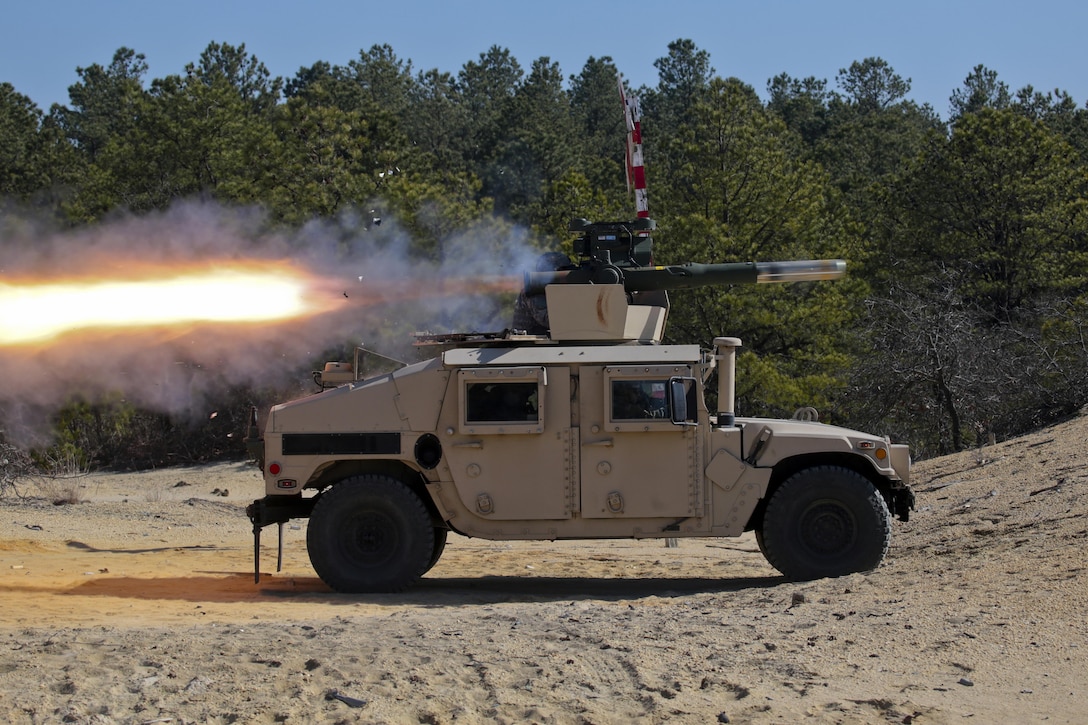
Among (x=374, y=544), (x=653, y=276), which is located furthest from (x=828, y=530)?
(x=374, y=544)

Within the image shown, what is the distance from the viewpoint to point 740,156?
2767 cm

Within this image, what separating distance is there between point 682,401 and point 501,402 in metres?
1.46

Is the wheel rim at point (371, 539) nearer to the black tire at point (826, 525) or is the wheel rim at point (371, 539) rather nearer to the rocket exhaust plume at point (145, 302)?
the black tire at point (826, 525)

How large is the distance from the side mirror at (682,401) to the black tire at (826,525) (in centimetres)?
95

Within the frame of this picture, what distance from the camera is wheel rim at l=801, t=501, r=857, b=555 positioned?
1043 centimetres

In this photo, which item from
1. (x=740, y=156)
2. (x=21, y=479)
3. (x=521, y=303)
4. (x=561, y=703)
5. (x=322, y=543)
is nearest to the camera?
(x=561, y=703)

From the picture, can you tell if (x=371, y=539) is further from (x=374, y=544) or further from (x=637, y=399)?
(x=637, y=399)

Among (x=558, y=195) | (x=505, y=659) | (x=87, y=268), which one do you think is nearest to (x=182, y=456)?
(x=558, y=195)

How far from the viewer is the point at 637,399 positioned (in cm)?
1045

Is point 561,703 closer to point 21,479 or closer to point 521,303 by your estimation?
point 521,303

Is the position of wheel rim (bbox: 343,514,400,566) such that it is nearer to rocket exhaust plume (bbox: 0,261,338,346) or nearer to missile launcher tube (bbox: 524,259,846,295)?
missile launcher tube (bbox: 524,259,846,295)

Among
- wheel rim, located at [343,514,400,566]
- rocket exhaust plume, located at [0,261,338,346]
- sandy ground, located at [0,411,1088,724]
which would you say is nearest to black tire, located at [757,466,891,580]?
sandy ground, located at [0,411,1088,724]

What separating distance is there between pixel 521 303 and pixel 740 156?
1679 cm

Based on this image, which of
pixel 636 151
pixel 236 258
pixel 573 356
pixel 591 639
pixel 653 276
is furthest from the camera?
pixel 236 258
